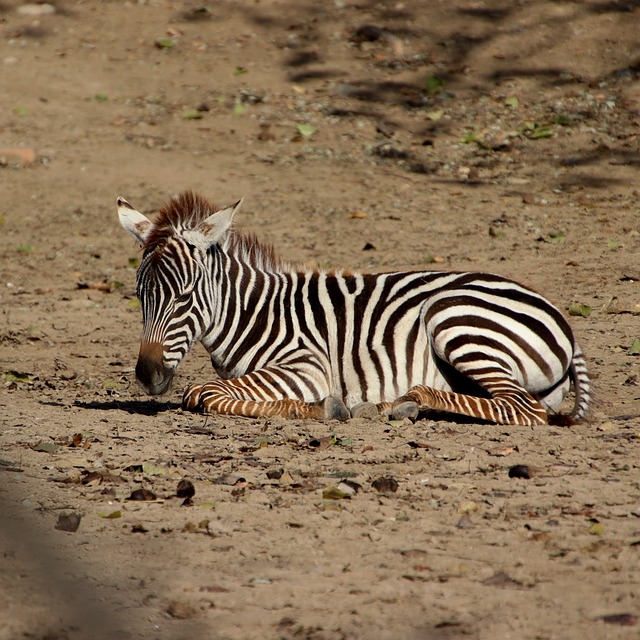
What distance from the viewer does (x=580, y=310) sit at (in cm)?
973

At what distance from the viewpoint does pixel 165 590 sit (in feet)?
12.7

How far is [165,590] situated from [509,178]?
11414 millimetres

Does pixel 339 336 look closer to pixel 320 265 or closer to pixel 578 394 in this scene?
pixel 578 394

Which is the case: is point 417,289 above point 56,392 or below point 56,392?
above

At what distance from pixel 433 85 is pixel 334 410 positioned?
11.2 m

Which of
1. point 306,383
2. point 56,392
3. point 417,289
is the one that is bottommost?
point 56,392

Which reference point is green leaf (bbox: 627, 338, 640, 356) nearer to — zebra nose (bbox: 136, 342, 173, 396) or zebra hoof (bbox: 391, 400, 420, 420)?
zebra hoof (bbox: 391, 400, 420, 420)

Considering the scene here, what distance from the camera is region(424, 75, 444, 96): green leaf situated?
1692 centimetres

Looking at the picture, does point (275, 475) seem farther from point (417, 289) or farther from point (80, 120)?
point (80, 120)

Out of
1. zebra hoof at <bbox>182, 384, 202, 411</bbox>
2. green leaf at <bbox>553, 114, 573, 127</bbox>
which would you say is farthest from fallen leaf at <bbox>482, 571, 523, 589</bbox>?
green leaf at <bbox>553, 114, 573, 127</bbox>

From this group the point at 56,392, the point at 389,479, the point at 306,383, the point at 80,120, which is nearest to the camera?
the point at 389,479

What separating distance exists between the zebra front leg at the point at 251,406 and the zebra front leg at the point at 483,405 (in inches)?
17.7

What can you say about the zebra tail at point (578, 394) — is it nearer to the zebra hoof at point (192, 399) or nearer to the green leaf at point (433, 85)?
the zebra hoof at point (192, 399)

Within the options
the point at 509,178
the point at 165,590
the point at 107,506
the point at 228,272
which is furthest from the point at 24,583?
the point at 509,178
